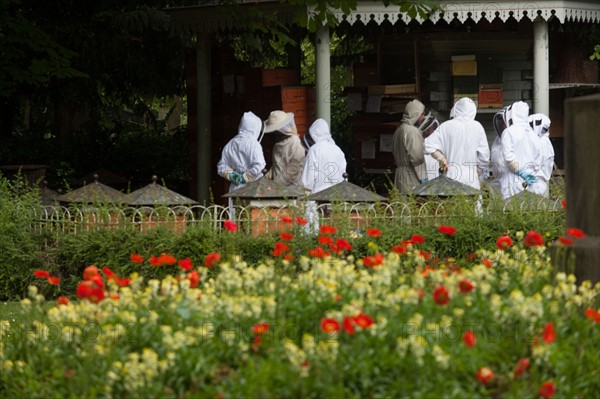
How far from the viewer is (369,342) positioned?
227 inches

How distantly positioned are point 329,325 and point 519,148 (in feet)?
36.4

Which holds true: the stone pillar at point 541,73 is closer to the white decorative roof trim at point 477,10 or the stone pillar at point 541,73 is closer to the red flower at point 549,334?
the white decorative roof trim at point 477,10

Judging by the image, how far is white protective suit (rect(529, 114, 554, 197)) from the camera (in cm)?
1642

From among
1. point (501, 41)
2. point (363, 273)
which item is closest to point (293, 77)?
point (501, 41)

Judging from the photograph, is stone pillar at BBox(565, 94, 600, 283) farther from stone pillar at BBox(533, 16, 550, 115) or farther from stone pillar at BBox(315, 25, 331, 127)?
stone pillar at BBox(533, 16, 550, 115)

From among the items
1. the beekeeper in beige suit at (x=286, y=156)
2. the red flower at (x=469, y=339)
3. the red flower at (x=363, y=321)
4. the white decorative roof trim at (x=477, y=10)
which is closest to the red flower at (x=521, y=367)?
the red flower at (x=469, y=339)

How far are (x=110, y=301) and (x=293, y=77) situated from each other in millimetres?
14075

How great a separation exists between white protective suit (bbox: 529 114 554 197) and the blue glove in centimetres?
11

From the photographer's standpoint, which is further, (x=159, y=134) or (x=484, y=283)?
(x=159, y=134)

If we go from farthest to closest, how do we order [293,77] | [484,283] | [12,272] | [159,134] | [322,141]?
1. [159,134]
2. [293,77]
3. [322,141]
4. [12,272]
5. [484,283]

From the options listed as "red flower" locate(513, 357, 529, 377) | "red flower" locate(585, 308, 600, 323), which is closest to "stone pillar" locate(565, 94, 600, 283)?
"red flower" locate(585, 308, 600, 323)

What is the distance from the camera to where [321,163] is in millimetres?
15953

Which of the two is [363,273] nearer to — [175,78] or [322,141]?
[322,141]

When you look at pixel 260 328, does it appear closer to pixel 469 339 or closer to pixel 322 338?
pixel 322 338
